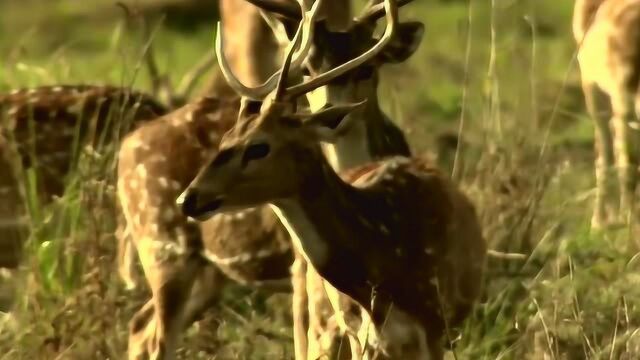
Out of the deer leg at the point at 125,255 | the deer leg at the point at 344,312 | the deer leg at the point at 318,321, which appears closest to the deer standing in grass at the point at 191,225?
the deer leg at the point at 125,255

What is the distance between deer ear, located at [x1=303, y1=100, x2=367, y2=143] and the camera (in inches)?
183

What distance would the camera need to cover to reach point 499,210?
19.6 feet

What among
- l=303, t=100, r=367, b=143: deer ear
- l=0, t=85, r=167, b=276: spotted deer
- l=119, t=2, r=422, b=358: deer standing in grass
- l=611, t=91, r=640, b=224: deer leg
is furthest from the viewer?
l=611, t=91, r=640, b=224: deer leg

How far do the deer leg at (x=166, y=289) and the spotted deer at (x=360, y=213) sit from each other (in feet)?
2.25

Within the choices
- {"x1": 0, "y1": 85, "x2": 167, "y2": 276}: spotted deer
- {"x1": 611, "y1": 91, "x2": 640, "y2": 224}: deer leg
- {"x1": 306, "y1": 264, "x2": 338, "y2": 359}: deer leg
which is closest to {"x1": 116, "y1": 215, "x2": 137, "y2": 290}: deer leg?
{"x1": 0, "y1": 85, "x2": 167, "y2": 276}: spotted deer

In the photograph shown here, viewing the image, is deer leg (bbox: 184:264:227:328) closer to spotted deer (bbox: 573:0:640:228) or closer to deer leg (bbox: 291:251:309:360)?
deer leg (bbox: 291:251:309:360)

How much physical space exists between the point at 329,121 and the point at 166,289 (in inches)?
39.1

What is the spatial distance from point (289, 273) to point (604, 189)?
1708 mm

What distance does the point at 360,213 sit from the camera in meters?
4.84

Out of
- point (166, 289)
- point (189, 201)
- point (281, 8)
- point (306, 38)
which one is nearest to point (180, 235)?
point (166, 289)

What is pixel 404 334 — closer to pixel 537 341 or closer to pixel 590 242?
pixel 537 341

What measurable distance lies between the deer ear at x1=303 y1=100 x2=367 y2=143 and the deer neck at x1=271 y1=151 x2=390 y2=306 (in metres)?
0.06

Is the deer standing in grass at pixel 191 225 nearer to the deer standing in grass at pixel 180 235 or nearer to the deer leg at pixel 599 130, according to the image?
the deer standing in grass at pixel 180 235

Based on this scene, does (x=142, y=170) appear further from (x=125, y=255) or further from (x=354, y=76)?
(x=354, y=76)
